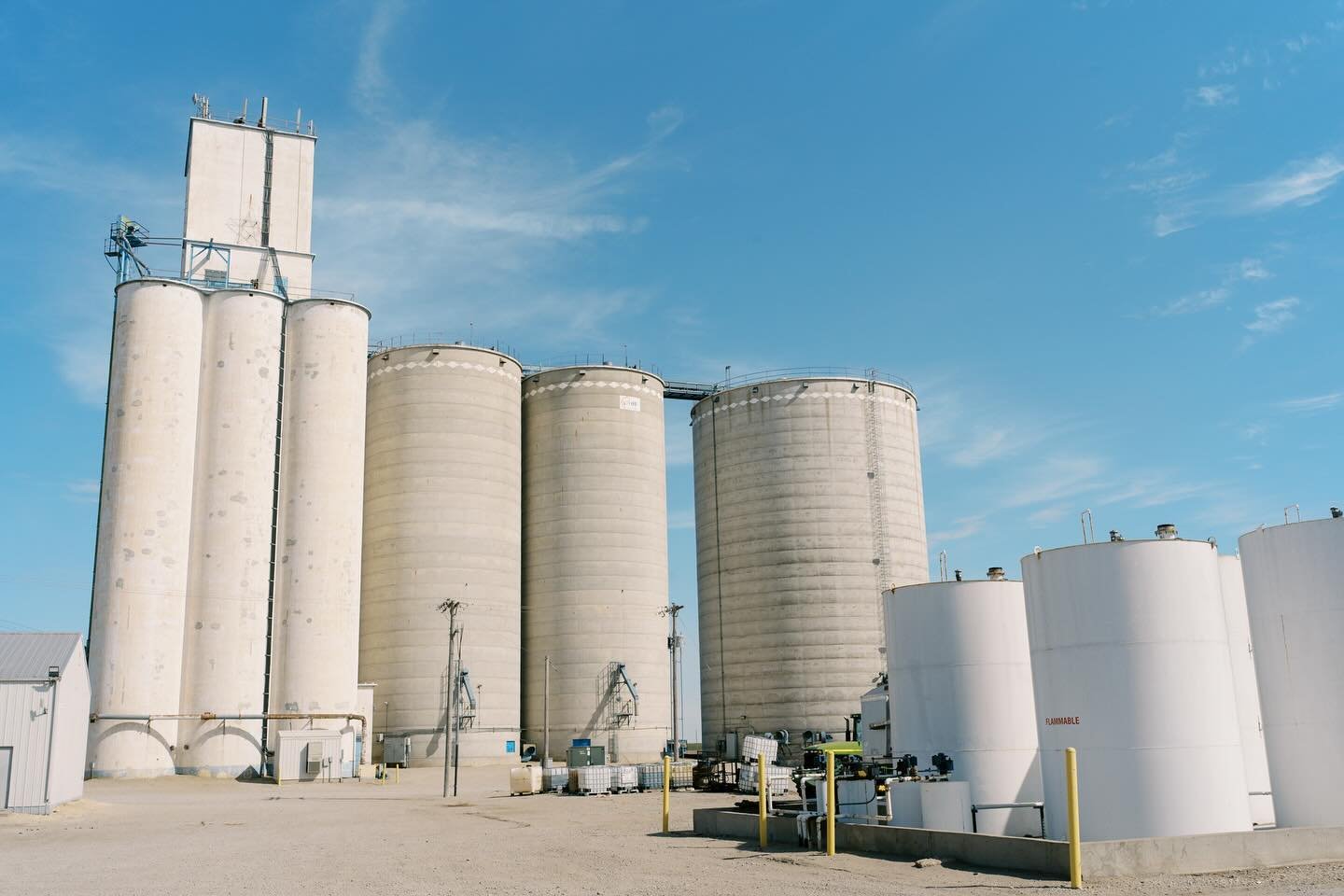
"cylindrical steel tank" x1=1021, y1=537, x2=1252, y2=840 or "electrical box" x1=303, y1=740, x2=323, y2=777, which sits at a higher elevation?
"cylindrical steel tank" x1=1021, y1=537, x2=1252, y2=840

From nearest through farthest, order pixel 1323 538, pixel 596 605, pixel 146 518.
Answer: pixel 1323 538 → pixel 146 518 → pixel 596 605

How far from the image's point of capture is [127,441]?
5544cm

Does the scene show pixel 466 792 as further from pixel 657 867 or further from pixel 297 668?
pixel 657 867

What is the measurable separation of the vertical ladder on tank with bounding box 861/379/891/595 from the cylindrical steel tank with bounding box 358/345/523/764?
71.5 ft

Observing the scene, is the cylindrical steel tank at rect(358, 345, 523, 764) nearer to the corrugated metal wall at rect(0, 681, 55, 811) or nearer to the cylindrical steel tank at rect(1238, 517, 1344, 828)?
the corrugated metal wall at rect(0, 681, 55, 811)

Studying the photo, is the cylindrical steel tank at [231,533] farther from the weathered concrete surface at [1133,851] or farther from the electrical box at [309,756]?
the weathered concrete surface at [1133,851]

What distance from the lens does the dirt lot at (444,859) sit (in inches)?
643

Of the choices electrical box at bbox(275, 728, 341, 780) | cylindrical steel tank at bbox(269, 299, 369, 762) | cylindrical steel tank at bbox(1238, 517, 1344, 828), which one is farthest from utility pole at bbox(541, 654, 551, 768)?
cylindrical steel tank at bbox(1238, 517, 1344, 828)

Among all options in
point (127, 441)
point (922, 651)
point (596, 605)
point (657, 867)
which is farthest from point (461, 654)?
point (657, 867)

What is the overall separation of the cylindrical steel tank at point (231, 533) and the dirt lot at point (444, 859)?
660 inches

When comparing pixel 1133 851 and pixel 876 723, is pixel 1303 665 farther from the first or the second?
pixel 876 723

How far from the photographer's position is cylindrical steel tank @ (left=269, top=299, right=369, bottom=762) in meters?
57.3

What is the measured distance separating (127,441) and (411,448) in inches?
614

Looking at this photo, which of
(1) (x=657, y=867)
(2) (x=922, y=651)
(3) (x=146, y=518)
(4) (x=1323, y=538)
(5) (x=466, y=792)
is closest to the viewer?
(1) (x=657, y=867)
